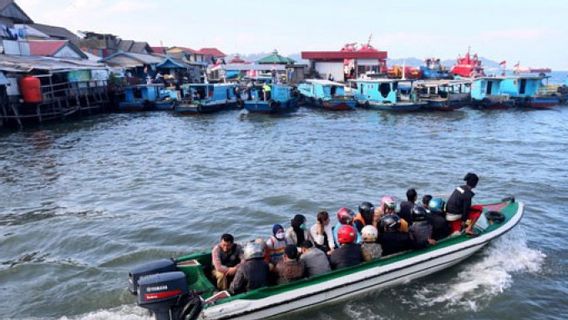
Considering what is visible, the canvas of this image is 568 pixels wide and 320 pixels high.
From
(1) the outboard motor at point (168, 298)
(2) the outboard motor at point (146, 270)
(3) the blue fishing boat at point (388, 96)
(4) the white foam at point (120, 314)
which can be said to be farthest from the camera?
(3) the blue fishing boat at point (388, 96)

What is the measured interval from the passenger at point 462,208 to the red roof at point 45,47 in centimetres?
3875

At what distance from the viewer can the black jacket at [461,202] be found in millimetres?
8633

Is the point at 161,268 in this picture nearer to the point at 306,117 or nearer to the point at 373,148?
the point at 373,148

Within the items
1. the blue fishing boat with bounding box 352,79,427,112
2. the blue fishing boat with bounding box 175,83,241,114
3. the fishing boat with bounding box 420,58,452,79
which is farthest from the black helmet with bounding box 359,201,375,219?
the fishing boat with bounding box 420,58,452,79

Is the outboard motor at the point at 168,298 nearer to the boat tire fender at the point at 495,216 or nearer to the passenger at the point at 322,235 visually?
the passenger at the point at 322,235

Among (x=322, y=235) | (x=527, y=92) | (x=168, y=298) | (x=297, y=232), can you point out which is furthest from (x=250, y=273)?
(x=527, y=92)

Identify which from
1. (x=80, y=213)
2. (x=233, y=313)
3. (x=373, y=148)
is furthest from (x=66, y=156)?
(x=233, y=313)

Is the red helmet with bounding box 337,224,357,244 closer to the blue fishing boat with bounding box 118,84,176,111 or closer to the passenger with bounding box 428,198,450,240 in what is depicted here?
the passenger with bounding box 428,198,450,240

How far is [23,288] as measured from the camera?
8422 millimetres

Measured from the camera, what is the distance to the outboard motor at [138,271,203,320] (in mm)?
5762

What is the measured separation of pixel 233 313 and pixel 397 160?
14048mm

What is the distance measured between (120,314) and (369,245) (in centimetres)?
438

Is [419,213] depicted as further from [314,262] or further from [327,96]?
[327,96]

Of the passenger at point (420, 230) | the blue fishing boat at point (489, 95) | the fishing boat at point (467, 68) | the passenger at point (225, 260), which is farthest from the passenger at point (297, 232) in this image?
the fishing boat at point (467, 68)
